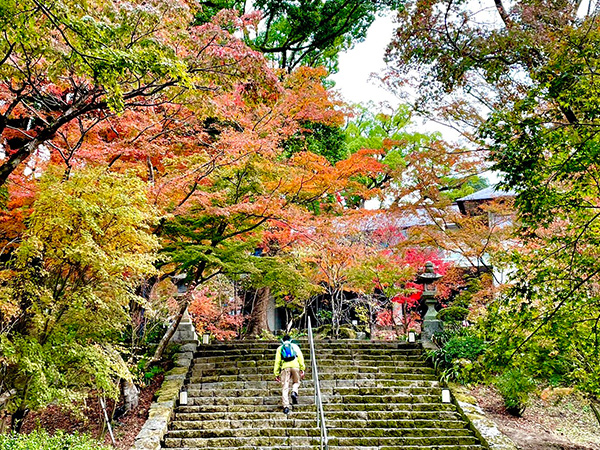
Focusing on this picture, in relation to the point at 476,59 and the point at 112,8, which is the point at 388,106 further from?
the point at 112,8

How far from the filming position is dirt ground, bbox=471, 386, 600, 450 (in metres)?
8.06

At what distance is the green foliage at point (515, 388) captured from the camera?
776cm

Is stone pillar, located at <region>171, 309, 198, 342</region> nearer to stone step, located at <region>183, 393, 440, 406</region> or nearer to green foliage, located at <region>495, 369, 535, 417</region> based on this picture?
stone step, located at <region>183, 393, 440, 406</region>

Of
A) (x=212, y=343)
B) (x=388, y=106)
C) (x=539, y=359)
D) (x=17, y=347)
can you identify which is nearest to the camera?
(x=17, y=347)

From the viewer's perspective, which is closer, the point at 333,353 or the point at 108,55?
the point at 108,55

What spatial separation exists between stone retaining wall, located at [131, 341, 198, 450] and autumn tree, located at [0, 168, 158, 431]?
1437 millimetres

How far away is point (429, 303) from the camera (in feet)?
40.4

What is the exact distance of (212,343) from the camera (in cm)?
1210

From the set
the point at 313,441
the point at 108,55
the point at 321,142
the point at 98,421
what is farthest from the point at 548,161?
the point at 321,142

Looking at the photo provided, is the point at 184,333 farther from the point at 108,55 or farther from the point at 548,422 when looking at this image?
the point at 108,55

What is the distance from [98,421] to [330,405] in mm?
4413

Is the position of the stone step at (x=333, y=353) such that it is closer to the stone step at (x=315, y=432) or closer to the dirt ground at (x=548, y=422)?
the dirt ground at (x=548, y=422)

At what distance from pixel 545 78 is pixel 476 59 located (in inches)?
68.5

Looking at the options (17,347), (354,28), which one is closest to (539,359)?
(17,347)
